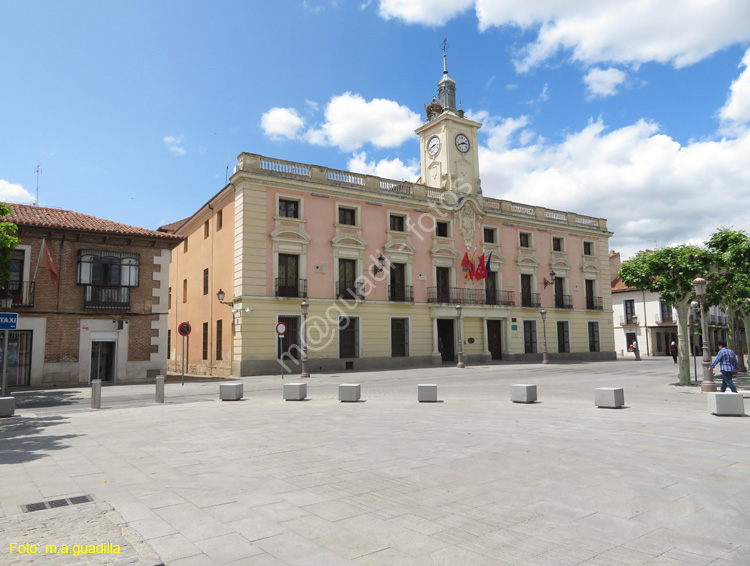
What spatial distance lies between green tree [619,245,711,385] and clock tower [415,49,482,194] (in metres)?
17.6

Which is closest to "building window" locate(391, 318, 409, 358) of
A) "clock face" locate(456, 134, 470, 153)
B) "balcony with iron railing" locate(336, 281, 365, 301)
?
"balcony with iron railing" locate(336, 281, 365, 301)

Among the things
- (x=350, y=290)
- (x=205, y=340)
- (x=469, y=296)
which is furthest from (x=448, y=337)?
(x=205, y=340)

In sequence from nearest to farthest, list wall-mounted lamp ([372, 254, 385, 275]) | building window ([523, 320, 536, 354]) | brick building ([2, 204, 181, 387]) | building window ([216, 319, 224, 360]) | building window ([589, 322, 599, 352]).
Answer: brick building ([2, 204, 181, 387]) < building window ([216, 319, 224, 360]) < wall-mounted lamp ([372, 254, 385, 275]) < building window ([523, 320, 536, 354]) < building window ([589, 322, 599, 352])

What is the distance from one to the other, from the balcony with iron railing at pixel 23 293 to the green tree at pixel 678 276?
74.3 ft

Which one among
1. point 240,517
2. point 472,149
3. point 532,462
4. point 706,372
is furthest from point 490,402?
point 472,149

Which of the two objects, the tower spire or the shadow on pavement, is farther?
the tower spire

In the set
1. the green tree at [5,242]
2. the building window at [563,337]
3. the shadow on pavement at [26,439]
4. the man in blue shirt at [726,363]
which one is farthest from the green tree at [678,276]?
the building window at [563,337]

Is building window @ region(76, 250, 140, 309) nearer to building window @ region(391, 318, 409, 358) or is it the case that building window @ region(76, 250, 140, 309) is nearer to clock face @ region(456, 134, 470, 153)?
building window @ region(391, 318, 409, 358)

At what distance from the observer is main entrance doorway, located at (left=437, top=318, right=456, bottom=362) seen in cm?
3288

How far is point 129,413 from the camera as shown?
1253 cm

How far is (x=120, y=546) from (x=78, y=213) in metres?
24.2

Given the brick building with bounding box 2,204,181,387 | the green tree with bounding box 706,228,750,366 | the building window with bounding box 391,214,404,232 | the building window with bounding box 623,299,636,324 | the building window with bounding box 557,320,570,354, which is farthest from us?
the building window with bounding box 623,299,636,324

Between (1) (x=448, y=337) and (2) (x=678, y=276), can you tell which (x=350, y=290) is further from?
(2) (x=678, y=276)

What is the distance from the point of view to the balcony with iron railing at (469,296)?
31884mm
